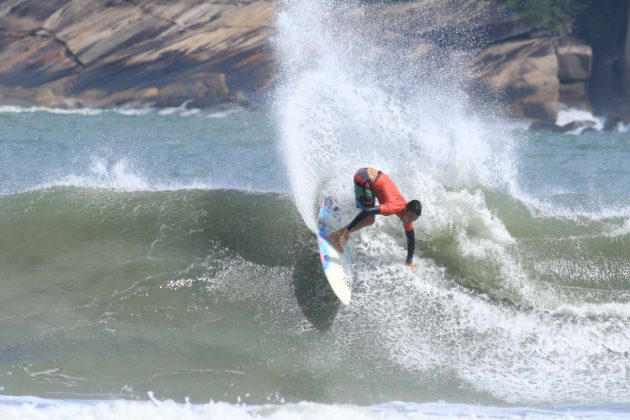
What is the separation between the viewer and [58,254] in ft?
27.5

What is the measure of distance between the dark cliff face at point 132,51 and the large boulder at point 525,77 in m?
8.19

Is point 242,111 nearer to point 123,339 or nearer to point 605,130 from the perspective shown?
point 605,130

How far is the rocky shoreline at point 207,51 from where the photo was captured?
28047mm

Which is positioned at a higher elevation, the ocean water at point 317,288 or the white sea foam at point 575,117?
the ocean water at point 317,288

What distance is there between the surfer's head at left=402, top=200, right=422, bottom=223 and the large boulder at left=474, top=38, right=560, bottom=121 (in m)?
20.7

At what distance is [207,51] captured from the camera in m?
30.6

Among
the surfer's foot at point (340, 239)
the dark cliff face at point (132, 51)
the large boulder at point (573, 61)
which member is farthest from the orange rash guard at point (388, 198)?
the dark cliff face at point (132, 51)

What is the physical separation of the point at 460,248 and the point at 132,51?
83.8ft

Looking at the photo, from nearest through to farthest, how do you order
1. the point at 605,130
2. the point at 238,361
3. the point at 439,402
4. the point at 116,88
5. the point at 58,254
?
the point at 439,402 < the point at 238,361 < the point at 58,254 < the point at 605,130 < the point at 116,88

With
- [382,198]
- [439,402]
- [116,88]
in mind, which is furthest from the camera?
[116,88]

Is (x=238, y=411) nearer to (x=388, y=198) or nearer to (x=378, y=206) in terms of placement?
(x=378, y=206)

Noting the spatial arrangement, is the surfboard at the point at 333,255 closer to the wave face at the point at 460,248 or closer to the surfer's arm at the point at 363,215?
the wave face at the point at 460,248

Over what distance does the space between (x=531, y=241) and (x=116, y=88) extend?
24461mm

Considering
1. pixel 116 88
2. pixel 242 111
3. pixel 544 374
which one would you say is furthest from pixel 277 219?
pixel 116 88
